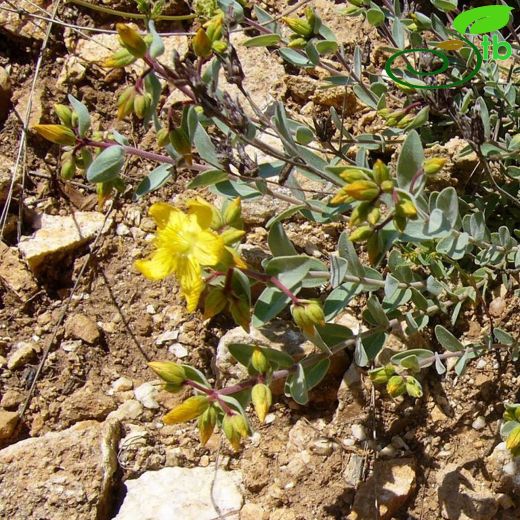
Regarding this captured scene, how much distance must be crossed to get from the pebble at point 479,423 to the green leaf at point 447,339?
0.38 meters

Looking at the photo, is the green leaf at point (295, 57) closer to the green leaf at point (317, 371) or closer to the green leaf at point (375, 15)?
the green leaf at point (375, 15)

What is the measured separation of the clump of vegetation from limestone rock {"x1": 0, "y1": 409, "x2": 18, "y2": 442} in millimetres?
1260

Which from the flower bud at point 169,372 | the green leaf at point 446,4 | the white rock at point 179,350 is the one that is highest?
the green leaf at point 446,4

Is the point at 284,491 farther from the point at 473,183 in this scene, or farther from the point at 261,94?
the point at 261,94

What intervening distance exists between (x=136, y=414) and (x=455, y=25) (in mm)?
2477

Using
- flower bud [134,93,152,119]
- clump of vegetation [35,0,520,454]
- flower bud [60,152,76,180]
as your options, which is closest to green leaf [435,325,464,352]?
clump of vegetation [35,0,520,454]

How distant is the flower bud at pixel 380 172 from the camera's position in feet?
7.38

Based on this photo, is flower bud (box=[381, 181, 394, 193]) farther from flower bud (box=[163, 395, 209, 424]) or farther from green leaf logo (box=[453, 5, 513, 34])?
green leaf logo (box=[453, 5, 513, 34])

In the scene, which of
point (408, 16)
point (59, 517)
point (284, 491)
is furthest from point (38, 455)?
point (408, 16)

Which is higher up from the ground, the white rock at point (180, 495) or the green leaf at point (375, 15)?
the green leaf at point (375, 15)

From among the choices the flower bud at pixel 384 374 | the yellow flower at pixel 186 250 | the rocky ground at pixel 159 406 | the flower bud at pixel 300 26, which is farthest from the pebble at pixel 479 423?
the flower bud at pixel 300 26

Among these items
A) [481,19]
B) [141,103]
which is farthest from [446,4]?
[141,103]

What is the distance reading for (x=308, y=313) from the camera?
2.44 meters

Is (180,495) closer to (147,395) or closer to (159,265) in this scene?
(147,395)
